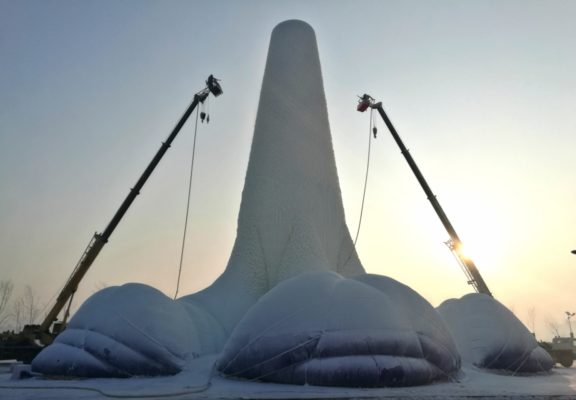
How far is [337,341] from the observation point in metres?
7.53

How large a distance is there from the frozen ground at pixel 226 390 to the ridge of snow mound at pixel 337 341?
11.1 inches

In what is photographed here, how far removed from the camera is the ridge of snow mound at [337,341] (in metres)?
7.34

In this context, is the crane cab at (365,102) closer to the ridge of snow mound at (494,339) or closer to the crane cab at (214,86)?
the crane cab at (214,86)

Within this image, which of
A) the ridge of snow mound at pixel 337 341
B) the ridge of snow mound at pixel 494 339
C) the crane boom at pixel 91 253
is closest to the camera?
the ridge of snow mound at pixel 337 341

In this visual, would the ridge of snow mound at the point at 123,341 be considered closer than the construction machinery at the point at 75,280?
Yes

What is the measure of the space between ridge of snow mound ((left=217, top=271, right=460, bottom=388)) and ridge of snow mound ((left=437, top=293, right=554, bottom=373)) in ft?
8.30

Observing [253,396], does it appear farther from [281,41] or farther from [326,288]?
[281,41]

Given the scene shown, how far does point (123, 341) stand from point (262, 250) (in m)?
6.31

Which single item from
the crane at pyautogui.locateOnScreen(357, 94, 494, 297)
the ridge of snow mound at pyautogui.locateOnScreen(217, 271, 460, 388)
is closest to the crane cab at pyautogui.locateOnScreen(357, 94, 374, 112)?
the crane at pyautogui.locateOnScreen(357, 94, 494, 297)

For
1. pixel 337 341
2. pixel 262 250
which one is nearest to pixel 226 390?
pixel 337 341

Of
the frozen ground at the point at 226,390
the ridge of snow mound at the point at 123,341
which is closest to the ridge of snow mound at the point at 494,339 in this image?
the frozen ground at the point at 226,390

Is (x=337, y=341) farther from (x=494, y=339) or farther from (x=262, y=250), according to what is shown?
(x=262, y=250)

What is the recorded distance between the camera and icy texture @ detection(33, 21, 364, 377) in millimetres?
8984

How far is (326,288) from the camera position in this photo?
8531mm
